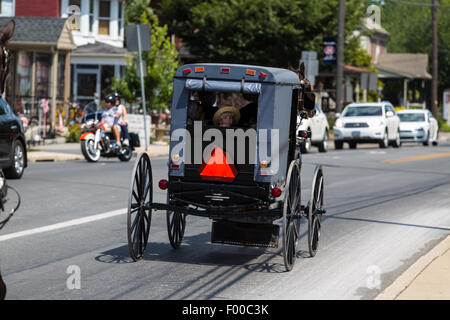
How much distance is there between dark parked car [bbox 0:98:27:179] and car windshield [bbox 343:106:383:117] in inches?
751

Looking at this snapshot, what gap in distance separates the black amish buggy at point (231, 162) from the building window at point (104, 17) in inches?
1498

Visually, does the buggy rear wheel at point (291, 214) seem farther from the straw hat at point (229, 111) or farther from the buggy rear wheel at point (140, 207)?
the buggy rear wheel at point (140, 207)

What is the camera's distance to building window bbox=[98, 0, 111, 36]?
46.5m

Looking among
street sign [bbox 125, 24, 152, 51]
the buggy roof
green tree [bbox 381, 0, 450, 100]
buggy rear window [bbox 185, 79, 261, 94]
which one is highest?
green tree [bbox 381, 0, 450, 100]

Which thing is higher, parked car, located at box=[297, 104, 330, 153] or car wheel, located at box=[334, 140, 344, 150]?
parked car, located at box=[297, 104, 330, 153]

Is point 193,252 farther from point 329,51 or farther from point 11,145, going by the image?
point 329,51

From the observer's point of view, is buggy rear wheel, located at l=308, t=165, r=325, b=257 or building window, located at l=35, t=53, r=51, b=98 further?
building window, located at l=35, t=53, r=51, b=98

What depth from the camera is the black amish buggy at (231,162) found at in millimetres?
8953

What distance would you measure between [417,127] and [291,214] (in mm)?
30610

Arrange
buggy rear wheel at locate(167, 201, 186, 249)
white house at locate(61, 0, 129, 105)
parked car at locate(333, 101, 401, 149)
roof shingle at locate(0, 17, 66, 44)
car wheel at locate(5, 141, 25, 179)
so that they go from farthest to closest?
white house at locate(61, 0, 129, 105)
roof shingle at locate(0, 17, 66, 44)
parked car at locate(333, 101, 401, 149)
car wheel at locate(5, 141, 25, 179)
buggy rear wheel at locate(167, 201, 186, 249)
